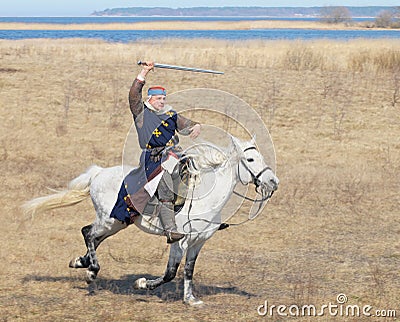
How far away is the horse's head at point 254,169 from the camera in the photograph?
7188mm

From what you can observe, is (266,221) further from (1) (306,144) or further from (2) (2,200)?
(1) (306,144)

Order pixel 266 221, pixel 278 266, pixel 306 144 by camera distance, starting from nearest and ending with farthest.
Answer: pixel 278 266, pixel 266 221, pixel 306 144

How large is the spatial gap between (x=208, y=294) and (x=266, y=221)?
342 cm

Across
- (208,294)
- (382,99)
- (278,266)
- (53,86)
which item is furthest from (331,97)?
(208,294)

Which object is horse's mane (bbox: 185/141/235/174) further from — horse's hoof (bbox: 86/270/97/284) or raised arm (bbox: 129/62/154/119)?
horse's hoof (bbox: 86/270/97/284)

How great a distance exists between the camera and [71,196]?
27.2 ft

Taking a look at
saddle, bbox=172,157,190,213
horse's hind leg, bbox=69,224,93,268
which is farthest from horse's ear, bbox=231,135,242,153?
horse's hind leg, bbox=69,224,93,268

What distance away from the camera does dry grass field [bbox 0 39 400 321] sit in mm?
8062

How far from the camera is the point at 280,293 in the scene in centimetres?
823

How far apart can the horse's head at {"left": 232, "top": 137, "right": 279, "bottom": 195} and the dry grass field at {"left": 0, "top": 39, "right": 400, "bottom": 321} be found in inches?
49.4

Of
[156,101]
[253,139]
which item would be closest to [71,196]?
[156,101]

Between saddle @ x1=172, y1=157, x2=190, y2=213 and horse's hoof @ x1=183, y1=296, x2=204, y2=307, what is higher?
saddle @ x1=172, y1=157, x2=190, y2=213

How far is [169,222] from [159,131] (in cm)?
85

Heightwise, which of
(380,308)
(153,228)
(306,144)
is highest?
(306,144)
